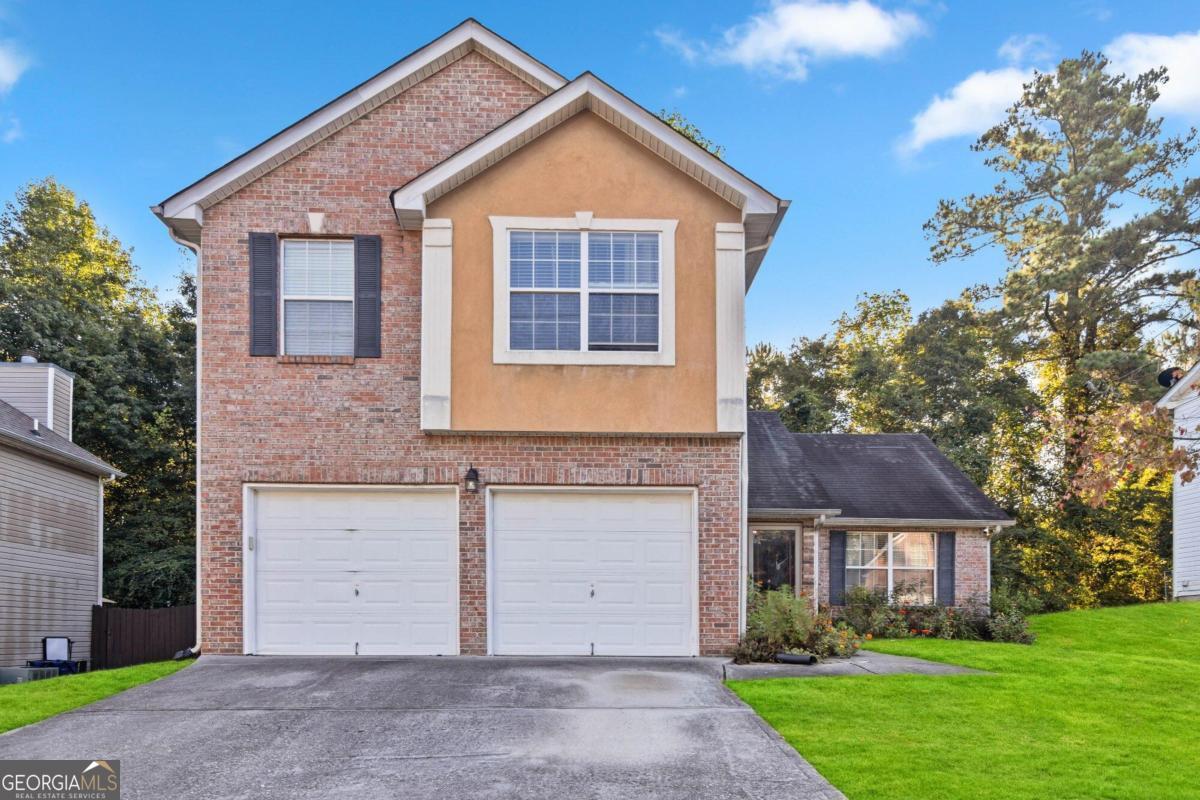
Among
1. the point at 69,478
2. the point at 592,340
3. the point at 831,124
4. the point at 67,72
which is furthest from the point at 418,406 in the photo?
the point at 67,72

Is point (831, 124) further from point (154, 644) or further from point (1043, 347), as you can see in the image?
point (154, 644)

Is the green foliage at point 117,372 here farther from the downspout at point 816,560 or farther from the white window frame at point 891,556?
the white window frame at point 891,556

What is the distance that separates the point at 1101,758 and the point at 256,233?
10.7 m

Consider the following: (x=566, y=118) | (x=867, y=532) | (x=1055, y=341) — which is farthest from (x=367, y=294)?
(x=1055, y=341)

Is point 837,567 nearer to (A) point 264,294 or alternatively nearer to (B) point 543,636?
(B) point 543,636

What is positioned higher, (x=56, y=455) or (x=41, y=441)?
(x=41, y=441)

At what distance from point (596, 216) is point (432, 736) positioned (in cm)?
650

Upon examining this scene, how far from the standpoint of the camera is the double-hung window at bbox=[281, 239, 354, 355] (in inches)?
424

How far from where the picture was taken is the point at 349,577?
10.6 meters

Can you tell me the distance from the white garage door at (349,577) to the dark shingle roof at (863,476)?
7.50 metres

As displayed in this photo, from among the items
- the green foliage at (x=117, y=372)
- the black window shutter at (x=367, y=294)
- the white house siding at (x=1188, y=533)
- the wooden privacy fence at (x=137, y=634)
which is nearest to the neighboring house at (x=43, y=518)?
the wooden privacy fence at (x=137, y=634)

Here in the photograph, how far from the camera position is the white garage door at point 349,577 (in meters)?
10.6

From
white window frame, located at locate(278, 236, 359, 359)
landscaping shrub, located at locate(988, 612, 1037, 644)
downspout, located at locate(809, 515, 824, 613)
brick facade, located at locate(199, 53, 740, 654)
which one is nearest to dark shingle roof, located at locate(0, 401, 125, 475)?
brick facade, located at locate(199, 53, 740, 654)

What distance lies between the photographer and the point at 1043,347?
3012cm
